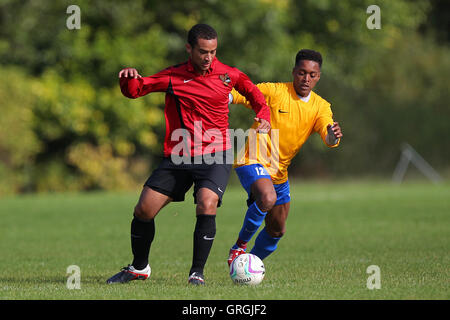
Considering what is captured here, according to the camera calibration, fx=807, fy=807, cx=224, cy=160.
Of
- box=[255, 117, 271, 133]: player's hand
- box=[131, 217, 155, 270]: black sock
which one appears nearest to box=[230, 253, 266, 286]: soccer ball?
box=[131, 217, 155, 270]: black sock

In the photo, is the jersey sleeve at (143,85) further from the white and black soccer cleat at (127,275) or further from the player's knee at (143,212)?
the white and black soccer cleat at (127,275)

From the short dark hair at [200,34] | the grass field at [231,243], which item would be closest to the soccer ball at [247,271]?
the grass field at [231,243]

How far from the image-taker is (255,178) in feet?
26.5

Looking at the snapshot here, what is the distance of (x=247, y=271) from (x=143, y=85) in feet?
6.35

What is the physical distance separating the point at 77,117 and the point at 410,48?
668 inches

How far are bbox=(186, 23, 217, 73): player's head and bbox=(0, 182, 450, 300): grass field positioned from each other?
2.07m

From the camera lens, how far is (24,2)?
26.4 meters

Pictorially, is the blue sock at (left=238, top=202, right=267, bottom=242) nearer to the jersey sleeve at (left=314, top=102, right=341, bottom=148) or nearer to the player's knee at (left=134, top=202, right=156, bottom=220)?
the jersey sleeve at (left=314, top=102, right=341, bottom=148)

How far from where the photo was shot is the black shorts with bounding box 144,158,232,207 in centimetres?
746

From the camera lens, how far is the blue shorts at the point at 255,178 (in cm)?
812

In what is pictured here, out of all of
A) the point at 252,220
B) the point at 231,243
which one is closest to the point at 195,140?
the point at 252,220

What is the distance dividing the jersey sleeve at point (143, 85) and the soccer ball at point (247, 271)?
1754 millimetres
